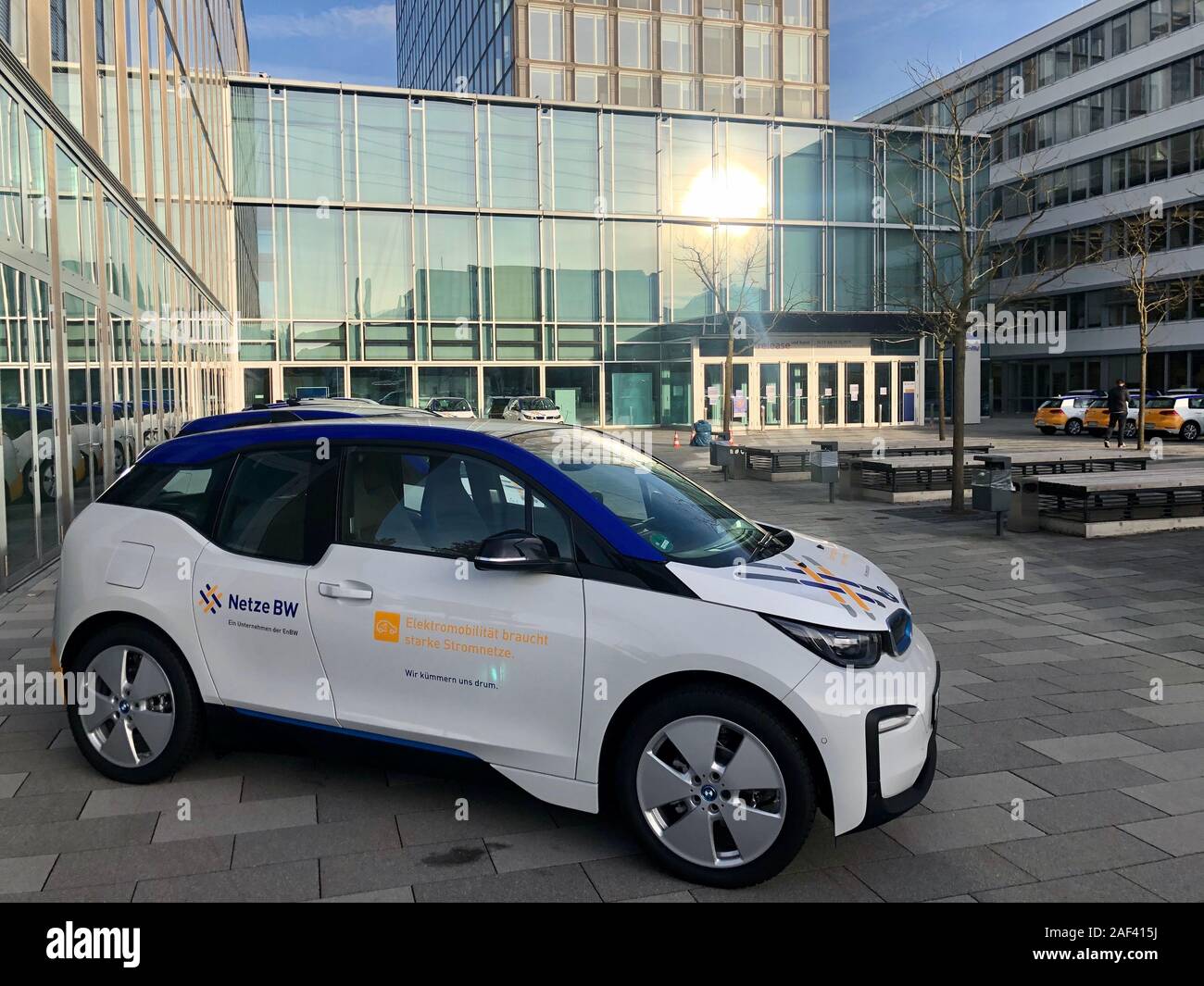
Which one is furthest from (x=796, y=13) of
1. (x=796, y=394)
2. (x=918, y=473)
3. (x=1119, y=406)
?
(x=918, y=473)

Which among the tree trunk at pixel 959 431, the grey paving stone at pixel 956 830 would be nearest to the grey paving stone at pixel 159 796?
the grey paving stone at pixel 956 830

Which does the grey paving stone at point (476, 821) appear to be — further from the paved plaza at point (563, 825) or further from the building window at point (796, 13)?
the building window at point (796, 13)

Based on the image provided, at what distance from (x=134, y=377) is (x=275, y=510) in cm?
1144

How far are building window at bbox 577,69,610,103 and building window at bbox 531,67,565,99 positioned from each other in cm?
105

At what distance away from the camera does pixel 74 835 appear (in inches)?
165

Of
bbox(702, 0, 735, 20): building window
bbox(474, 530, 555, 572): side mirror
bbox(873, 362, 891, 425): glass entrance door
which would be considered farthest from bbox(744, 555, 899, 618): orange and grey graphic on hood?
bbox(702, 0, 735, 20): building window

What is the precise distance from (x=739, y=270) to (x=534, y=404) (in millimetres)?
10851

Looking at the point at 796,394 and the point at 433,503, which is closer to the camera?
the point at 433,503

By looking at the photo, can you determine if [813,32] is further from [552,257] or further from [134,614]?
[134,614]

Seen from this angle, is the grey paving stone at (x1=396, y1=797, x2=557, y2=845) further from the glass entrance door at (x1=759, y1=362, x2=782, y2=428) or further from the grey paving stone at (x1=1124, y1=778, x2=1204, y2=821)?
the glass entrance door at (x1=759, y1=362, x2=782, y2=428)

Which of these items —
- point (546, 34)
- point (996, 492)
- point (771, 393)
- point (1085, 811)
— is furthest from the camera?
point (546, 34)

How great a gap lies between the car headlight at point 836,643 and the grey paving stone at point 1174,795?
158 centimetres

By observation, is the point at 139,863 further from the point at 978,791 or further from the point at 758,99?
the point at 758,99

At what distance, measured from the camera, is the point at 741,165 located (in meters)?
42.2
